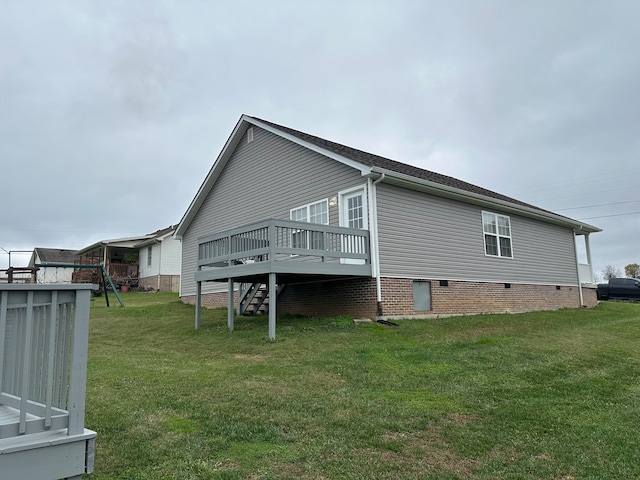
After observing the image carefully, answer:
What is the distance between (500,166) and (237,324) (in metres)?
30.3

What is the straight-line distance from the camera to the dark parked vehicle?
25.6 m

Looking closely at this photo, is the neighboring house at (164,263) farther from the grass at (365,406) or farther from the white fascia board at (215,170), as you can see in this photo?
the grass at (365,406)

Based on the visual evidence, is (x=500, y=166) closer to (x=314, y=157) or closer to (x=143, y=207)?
(x=314, y=157)

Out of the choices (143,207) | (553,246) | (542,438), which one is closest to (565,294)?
(553,246)

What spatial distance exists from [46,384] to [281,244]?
7685 millimetres

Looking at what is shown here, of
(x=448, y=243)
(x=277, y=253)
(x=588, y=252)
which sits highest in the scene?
(x=588, y=252)

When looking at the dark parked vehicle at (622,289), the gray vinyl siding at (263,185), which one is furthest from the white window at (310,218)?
the dark parked vehicle at (622,289)

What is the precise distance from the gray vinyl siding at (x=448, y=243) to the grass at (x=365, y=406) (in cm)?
284

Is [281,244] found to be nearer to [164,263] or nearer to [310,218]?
[310,218]

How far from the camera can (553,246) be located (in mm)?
18797

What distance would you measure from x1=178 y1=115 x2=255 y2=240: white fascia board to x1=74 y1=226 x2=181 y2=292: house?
7.60m

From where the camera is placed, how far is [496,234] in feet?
52.2

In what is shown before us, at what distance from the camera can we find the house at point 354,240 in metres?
11.2

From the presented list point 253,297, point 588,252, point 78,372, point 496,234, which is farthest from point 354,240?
point 588,252
